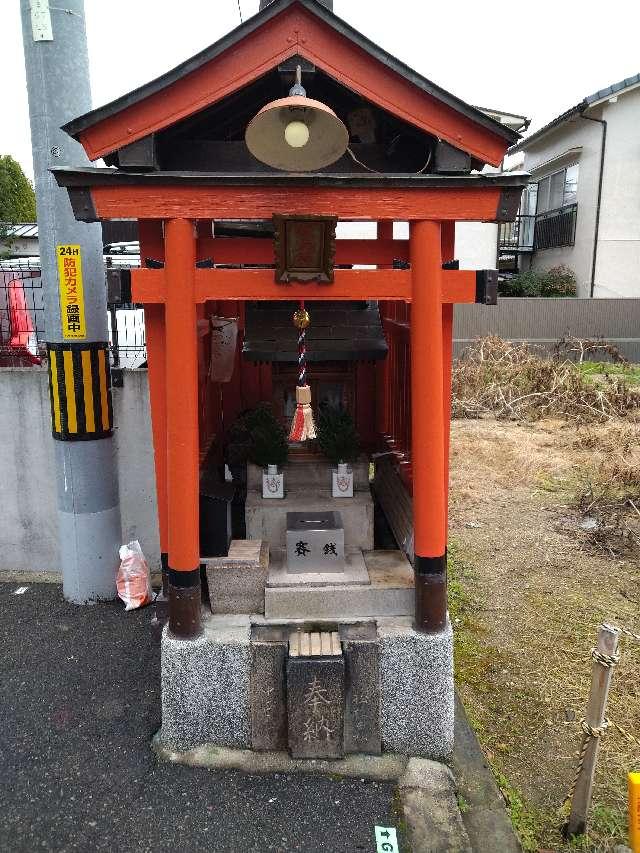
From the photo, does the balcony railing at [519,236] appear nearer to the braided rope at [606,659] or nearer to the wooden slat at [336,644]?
the wooden slat at [336,644]

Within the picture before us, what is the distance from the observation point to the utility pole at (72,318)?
6242mm

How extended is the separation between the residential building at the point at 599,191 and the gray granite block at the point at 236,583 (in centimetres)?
2360

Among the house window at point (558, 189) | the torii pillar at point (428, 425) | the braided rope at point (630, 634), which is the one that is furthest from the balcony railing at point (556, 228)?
the torii pillar at point (428, 425)

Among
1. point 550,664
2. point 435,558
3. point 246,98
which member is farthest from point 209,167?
point 550,664

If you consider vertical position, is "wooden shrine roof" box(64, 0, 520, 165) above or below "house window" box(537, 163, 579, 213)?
below

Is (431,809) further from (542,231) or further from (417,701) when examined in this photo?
(542,231)

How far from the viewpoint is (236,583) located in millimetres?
4996

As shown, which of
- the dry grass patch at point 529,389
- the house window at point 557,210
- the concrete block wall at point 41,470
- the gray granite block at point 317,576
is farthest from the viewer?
the house window at point 557,210

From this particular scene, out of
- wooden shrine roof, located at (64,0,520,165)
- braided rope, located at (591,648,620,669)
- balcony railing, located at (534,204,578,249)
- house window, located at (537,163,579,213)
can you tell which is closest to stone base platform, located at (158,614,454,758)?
braided rope, located at (591,648,620,669)

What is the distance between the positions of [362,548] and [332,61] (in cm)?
407

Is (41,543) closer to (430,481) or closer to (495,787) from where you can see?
(430,481)

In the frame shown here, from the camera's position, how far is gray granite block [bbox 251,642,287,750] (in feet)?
15.4

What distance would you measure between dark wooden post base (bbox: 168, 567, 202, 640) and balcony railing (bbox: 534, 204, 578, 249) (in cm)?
2542

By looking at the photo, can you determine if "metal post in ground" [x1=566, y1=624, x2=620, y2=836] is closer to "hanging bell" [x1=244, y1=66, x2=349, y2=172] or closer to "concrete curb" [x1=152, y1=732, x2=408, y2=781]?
"concrete curb" [x1=152, y1=732, x2=408, y2=781]
